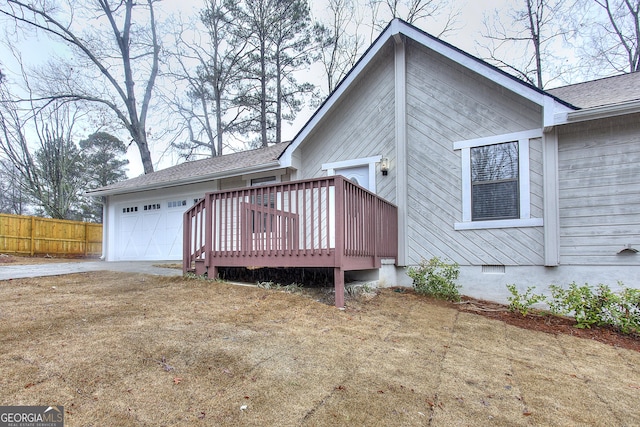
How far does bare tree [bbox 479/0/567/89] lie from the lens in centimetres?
1447

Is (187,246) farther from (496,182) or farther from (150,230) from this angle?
(150,230)

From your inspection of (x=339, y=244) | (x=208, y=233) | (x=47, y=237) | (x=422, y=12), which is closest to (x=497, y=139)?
(x=339, y=244)

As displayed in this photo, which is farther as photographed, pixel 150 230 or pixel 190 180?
pixel 150 230

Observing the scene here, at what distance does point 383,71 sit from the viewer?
804 cm

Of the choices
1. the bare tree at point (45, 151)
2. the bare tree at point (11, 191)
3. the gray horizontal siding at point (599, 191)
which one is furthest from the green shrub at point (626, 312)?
the bare tree at point (11, 191)

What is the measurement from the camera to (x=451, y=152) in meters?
7.09

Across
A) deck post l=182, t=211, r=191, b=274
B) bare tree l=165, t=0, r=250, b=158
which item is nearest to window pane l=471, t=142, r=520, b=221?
deck post l=182, t=211, r=191, b=274

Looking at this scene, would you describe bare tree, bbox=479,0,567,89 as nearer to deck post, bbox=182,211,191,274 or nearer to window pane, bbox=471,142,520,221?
window pane, bbox=471,142,520,221

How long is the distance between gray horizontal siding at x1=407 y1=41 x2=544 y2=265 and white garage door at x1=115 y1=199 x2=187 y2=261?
783 centimetres

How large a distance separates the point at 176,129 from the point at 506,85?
60.2 ft

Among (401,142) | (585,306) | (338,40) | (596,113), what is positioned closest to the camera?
(585,306)

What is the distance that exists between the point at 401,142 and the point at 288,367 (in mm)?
5746

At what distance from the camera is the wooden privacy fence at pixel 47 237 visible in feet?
45.0

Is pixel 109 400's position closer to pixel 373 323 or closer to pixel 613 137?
pixel 373 323
